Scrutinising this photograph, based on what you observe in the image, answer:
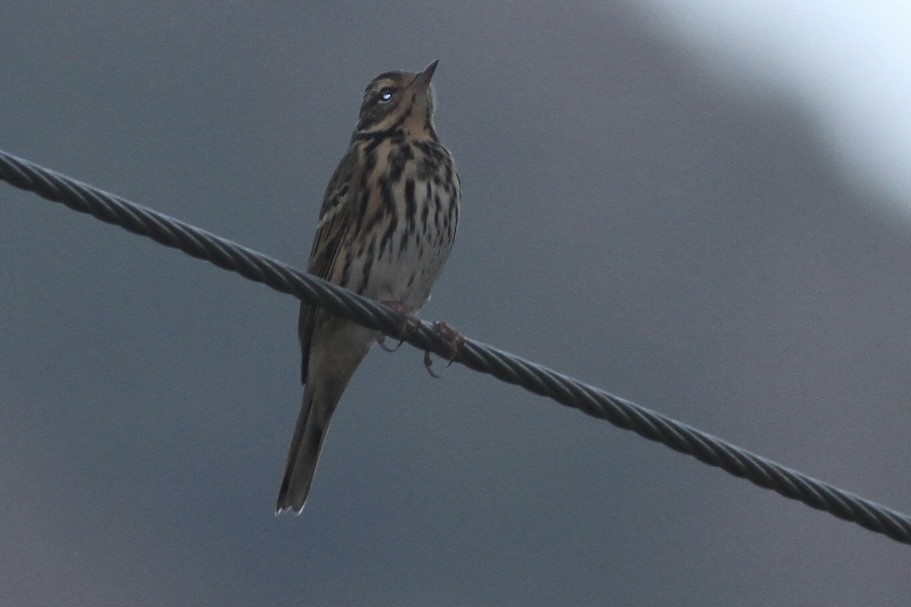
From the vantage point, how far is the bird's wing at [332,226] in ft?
29.9

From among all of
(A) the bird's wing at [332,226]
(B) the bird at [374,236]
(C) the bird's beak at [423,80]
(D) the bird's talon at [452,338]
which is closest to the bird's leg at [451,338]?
(D) the bird's talon at [452,338]

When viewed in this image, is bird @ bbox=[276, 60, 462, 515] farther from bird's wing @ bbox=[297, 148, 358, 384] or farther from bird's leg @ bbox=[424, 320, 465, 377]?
bird's leg @ bbox=[424, 320, 465, 377]

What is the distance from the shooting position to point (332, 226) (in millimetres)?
9148

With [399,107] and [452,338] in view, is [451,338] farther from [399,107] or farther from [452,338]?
[399,107]

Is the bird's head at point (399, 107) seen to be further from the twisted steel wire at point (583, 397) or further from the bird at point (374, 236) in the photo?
the twisted steel wire at point (583, 397)

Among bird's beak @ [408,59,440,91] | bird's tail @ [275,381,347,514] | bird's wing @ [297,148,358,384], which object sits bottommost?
bird's tail @ [275,381,347,514]

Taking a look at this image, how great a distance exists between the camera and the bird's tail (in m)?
9.49

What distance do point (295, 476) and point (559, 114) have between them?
255 feet

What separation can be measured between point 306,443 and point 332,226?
111cm

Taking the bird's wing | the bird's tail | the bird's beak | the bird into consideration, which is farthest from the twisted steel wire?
the bird's beak

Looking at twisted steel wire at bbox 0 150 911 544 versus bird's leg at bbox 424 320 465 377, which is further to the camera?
bird's leg at bbox 424 320 465 377

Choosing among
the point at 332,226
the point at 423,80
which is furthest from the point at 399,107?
the point at 332,226

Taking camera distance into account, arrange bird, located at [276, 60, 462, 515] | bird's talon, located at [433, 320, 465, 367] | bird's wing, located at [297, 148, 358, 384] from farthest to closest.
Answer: bird's wing, located at [297, 148, 358, 384] → bird, located at [276, 60, 462, 515] → bird's talon, located at [433, 320, 465, 367]

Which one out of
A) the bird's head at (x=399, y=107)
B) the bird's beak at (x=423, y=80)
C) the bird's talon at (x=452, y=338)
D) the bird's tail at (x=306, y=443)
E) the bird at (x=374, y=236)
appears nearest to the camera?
the bird's talon at (x=452, y=338)
